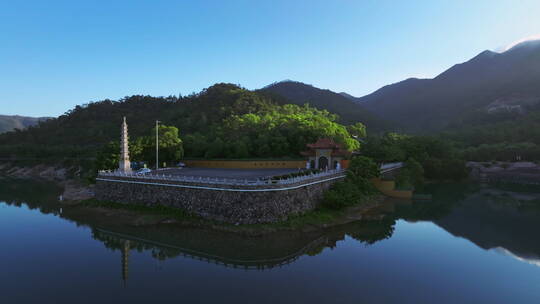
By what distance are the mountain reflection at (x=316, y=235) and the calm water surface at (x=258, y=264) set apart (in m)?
0.10

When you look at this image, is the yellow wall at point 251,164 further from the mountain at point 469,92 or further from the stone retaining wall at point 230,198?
the mountain at point 469,92

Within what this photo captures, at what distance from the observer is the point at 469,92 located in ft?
479

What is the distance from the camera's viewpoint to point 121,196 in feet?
104

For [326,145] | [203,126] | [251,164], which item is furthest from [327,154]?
[203,126]

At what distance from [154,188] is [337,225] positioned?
1852 centimetres

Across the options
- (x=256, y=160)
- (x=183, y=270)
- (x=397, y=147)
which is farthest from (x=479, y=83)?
(x=183, y=270)

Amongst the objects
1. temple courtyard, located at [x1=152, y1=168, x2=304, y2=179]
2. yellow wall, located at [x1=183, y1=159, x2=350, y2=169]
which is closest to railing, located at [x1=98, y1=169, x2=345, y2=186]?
temple courtyard, located at [x1=152, y1=168, x2=304, y2=179]

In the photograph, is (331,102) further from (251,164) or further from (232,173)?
(232,173)

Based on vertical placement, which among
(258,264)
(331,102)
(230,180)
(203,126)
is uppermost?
(331,102)

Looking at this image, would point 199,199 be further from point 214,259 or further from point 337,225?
point 337,225

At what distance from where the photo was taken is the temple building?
37.2 m

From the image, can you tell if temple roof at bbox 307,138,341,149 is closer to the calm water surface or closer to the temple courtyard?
the temple courtyard

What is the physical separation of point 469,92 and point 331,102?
226 ft

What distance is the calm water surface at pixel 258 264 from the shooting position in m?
15.1
